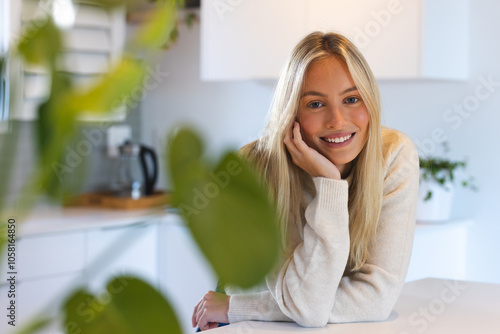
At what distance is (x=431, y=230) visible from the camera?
2635mm

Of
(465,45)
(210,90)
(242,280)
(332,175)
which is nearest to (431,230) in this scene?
(465,45)

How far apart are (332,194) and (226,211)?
4.29 ft

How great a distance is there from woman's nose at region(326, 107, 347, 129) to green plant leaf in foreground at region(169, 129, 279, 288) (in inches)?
53.0

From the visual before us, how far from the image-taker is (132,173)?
381cm

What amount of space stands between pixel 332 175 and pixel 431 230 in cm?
122

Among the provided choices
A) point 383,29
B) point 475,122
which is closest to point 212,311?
point 383,29

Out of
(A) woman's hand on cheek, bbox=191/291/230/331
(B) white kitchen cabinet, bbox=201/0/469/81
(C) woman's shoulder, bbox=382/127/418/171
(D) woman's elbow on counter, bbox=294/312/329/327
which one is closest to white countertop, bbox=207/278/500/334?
(D) woman's elbow on counter, bbox=294/312/329/327

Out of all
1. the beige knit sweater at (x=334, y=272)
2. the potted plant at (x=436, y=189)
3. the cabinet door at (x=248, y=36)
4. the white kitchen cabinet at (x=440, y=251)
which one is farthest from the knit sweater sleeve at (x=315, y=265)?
the cabinet door at (x=248, y=36)

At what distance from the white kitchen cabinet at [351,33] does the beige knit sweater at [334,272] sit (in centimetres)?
115

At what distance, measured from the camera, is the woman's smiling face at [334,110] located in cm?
155

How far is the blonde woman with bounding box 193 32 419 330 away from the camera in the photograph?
1463 millimetres

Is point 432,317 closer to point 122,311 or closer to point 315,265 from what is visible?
point 315,265

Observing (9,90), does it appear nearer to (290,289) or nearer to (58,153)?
(58,153)

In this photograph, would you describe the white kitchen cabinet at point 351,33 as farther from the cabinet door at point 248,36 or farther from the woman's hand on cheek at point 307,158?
the woman's hand on cheek at point 307,158
